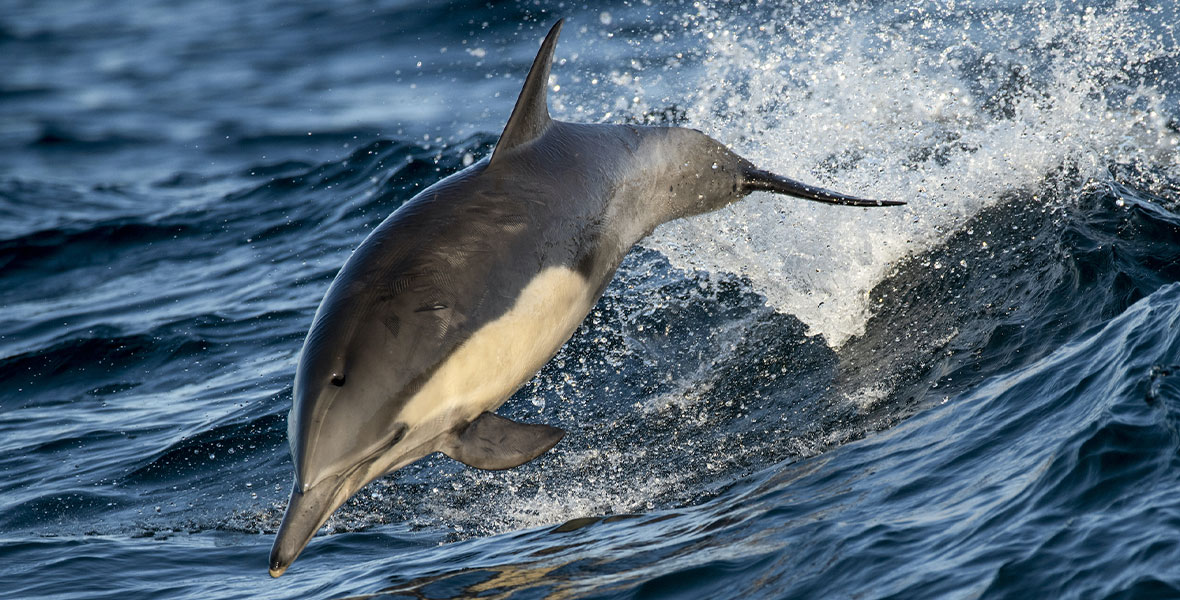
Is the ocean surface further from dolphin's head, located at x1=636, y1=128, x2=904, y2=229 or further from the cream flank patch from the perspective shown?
dolphin's head, located at x1=636, y1=128, x2=904, y2=229

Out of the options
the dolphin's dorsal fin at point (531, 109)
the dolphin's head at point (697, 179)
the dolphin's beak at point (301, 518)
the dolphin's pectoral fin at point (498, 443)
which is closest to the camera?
the dolphin's beak at point (301, 518)

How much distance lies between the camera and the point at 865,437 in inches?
224

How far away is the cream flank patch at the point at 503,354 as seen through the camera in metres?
4.59

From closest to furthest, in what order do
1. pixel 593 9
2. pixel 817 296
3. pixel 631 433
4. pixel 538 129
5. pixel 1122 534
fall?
pixel 1122 534
pixel 538 129
pixel 631 433
pixel 817 296
pixel 593 9

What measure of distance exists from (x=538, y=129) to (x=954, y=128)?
5141 millimetres

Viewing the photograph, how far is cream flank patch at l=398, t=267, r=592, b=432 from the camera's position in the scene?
4590 millimetres

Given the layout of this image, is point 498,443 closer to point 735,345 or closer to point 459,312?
point 459,312

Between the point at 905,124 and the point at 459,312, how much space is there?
652 cm

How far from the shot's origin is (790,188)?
7.20 m

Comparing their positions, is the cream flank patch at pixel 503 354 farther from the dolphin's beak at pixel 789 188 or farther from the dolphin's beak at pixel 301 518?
the dolphin's beak at pixel 789 188

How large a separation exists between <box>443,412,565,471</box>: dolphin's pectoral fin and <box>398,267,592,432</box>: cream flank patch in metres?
0.08

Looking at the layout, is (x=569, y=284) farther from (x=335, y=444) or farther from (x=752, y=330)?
(x=752, y=330)

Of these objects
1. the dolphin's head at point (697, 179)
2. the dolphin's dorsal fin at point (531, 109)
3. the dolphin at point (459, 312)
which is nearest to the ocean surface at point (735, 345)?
the dolphin at point (459, 312)

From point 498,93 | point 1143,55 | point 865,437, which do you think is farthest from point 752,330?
point 498,93
